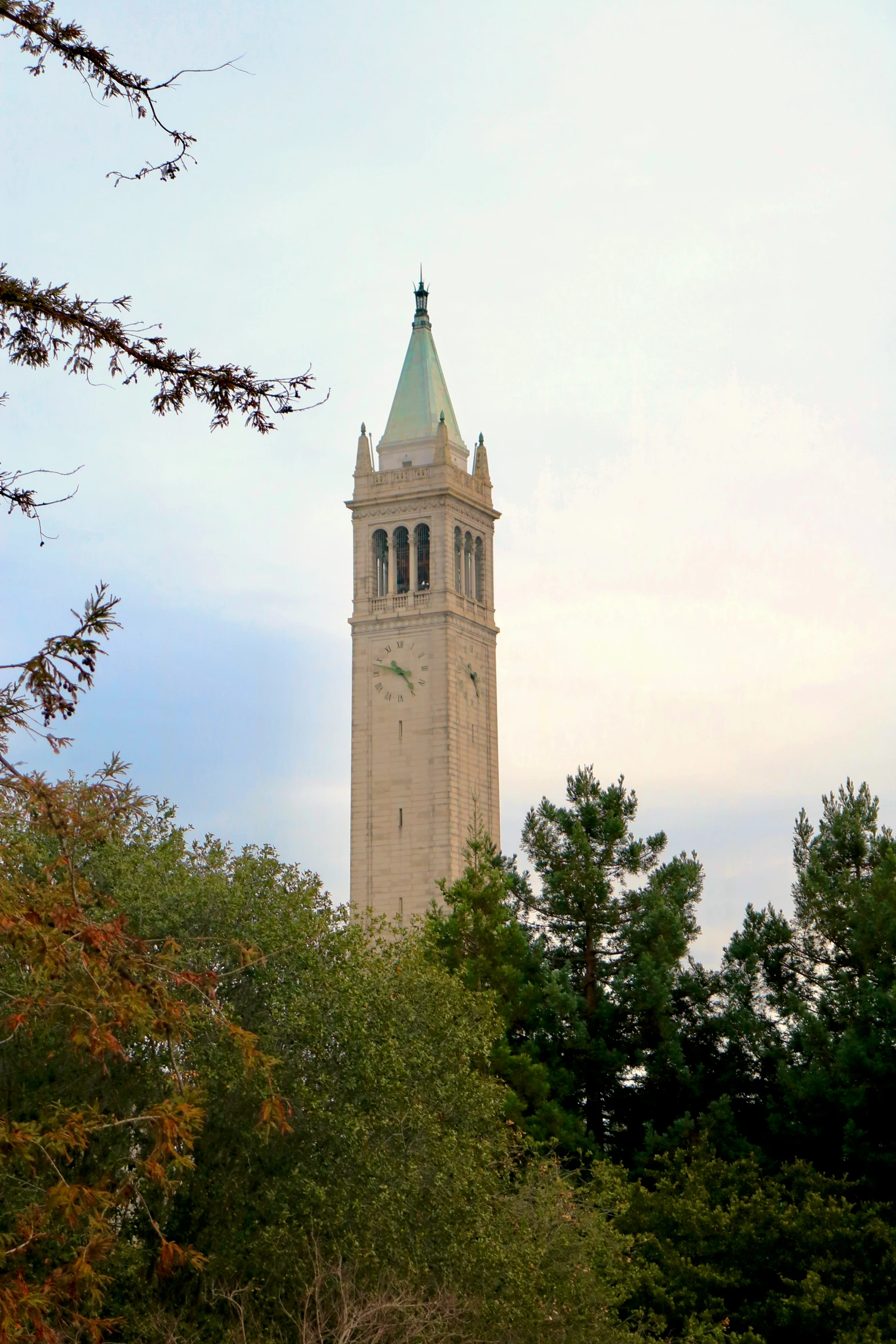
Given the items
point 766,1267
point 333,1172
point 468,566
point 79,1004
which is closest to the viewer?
point 79,1004

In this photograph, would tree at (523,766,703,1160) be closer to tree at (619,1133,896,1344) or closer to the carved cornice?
tree at (619,1133,896,1344)

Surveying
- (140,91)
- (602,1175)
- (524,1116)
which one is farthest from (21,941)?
(524,1116)

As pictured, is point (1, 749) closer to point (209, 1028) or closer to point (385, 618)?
point (209, 1028)

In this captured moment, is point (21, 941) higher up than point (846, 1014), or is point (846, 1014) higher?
point (846, 1014)

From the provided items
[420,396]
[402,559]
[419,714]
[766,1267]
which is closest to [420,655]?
[419,714]

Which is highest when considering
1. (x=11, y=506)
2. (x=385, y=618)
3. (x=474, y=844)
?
(x=385, y=618)

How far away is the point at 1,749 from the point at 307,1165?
565 inches

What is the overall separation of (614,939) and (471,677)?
1300 inches

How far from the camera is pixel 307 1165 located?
2564cm

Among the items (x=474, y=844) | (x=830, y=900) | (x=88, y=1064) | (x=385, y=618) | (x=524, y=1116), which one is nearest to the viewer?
(x=88, y=1064)

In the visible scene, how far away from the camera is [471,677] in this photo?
77375 millimetres

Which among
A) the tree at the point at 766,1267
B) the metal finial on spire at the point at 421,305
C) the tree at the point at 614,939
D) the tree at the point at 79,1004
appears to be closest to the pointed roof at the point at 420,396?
A: the metal finial on spire at the point at 421,305

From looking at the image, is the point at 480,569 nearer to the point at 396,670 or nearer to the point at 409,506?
the point at 409,506

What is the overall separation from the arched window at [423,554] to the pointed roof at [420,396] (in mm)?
3911
